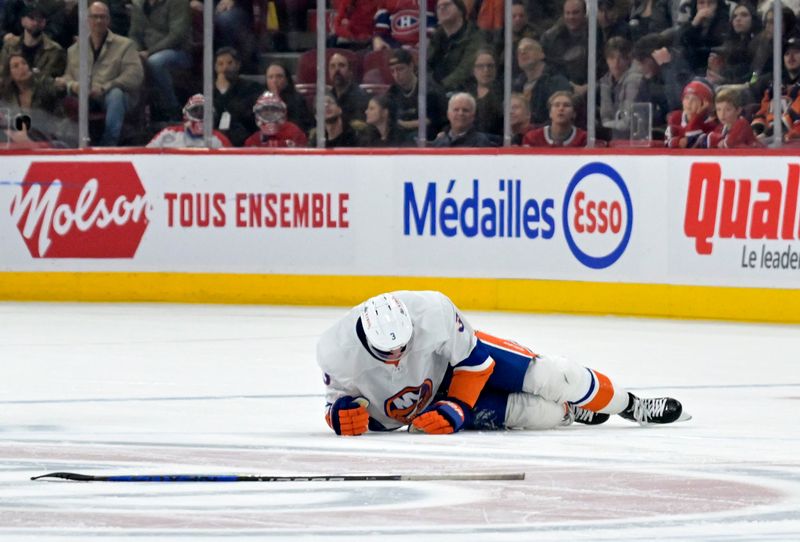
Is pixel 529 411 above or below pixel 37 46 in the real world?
below

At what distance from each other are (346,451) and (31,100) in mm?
7916

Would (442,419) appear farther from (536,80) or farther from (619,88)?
(536,80)

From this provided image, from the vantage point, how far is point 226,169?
1312 cm

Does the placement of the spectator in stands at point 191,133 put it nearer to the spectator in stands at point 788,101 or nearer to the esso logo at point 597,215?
the esso logo at point 597,215

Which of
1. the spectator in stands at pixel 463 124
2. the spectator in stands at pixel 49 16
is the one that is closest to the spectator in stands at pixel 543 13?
the spectator in stands at pixel 463 124

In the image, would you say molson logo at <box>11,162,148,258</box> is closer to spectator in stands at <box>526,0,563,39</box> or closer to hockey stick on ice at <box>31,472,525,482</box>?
spectator in stands at <box>526,0,563,39</box>

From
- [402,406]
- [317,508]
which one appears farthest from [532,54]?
[317,508]

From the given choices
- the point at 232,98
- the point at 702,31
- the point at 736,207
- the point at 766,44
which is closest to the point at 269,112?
the point at 232,98

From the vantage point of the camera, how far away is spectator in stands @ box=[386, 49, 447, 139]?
12.8 m

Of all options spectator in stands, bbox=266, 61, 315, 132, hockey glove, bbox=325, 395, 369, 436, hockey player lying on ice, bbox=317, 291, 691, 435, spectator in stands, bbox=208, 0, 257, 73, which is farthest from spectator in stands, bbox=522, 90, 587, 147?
hockey glove, bbox=325, 395, 369, 436

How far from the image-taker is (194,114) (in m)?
13.2

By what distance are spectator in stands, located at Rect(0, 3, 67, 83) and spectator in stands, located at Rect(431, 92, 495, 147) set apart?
122 inches

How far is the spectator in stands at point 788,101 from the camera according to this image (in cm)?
1146

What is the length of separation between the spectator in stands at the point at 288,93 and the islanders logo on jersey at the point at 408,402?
6.64 m
